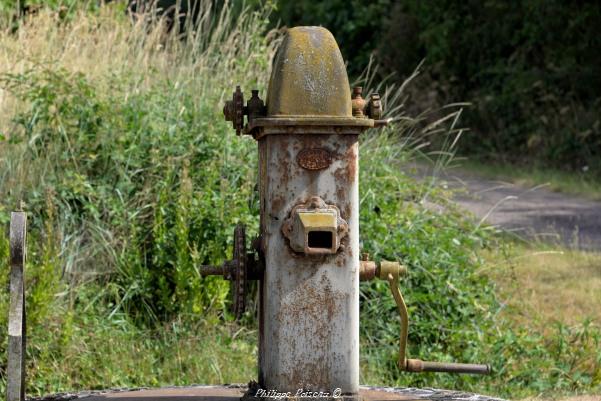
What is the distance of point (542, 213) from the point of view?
10305mm

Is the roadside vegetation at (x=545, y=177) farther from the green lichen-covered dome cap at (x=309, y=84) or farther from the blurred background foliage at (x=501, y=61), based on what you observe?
the green lichen-covered dome cap at (x=309, y=84)

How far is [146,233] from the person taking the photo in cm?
688

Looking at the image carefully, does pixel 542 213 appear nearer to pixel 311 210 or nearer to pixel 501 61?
pixel 501 61

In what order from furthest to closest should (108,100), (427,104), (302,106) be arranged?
(427,104)
(108,100)
(302,106)

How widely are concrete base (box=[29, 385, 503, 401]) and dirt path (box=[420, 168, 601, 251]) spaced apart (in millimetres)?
4239

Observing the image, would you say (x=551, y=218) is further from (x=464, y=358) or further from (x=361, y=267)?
(x=361, y=267)

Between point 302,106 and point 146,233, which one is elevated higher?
point 302,106

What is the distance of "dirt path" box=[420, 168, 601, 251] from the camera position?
30.3ft

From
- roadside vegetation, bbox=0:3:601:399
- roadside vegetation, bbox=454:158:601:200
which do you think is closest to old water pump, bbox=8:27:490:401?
roadside vegetation, bbox=0:3:601:399

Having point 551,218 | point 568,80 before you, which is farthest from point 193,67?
point 568,80

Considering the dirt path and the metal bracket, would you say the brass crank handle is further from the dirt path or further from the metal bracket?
the dirt path

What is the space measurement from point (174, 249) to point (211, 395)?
2.30 m

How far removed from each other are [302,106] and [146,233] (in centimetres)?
325

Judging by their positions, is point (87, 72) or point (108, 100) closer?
point (108, 100)
